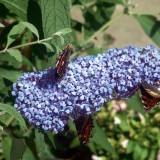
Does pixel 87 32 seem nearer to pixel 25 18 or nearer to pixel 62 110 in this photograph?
pixel 25 18

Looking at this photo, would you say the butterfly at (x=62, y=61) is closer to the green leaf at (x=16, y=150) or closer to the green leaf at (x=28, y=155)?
the green leaf at (x=16, y=150)

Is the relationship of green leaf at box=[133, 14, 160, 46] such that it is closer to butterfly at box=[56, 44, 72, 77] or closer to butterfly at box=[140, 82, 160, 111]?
butterfly at box=[140, 82, 160, 111]

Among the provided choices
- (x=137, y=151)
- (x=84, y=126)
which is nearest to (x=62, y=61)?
(x=84, y=126)

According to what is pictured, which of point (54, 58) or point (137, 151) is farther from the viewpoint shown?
point (137, 151)

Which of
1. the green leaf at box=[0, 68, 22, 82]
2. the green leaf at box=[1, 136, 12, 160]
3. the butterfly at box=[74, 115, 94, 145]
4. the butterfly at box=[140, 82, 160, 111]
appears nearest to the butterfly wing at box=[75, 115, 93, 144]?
the butterfly at box=[74, 115, 94, 145]

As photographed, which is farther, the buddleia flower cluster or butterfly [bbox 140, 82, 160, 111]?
butterfly [bbox 140, 82, 160, 111]

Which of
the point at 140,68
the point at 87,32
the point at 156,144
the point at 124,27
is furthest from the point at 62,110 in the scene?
the point at 124,27

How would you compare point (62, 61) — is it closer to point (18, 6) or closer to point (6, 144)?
point (18, 6)
